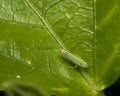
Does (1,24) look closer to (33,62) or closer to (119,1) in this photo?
(33,62)

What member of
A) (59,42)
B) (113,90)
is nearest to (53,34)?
(59,42)

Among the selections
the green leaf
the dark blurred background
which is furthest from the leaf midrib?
the dark blurred background

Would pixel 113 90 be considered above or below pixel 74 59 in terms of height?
below

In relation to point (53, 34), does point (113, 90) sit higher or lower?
lower

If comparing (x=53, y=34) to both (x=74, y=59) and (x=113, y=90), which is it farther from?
(x=113, y=90)

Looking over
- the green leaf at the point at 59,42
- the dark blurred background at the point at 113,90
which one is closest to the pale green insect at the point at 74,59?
the green leaf at the point at 59,42

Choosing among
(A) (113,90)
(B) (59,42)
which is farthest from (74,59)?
(A) (113,90)

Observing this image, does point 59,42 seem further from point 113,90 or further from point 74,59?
point 113,90

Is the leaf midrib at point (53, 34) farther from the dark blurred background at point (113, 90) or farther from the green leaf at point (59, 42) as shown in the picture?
the dark blurred background at point (113, 90)

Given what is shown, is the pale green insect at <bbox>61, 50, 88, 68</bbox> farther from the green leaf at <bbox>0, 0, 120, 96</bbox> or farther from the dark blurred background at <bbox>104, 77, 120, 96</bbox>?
the dark blurred background at <bbox>104, 77, 120, 96</bbox>
